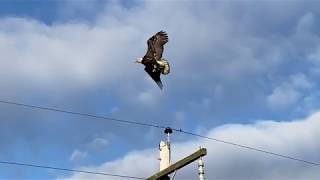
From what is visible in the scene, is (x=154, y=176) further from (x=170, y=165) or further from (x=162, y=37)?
(x=162, y=37)

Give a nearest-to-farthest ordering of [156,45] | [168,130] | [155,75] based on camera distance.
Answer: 1. [168,130]
2. [155,75]
3. [156,45]

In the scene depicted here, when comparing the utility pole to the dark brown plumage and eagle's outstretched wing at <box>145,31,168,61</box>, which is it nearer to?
the dark brown plumage

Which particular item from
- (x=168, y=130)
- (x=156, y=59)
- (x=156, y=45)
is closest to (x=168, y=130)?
(x=168, y=130)

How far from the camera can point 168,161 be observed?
15.1 m

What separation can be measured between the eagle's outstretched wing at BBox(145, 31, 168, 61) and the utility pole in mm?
1965

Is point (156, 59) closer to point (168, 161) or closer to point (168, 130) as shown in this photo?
point (168, 130)

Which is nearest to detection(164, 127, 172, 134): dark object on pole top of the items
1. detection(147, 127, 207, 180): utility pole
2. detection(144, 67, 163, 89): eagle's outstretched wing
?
detection(147, 127, 207, 180): utility pole

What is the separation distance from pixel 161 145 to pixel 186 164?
885mm

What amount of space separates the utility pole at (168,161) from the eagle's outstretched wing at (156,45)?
1965 millimetres

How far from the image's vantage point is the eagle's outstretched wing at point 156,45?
53.5 feet

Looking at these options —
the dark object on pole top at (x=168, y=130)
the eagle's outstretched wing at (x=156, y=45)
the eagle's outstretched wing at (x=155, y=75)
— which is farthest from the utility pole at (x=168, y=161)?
the eagle's outstretched wing at (x=156, y=45)

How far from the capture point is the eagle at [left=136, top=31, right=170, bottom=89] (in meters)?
16.1

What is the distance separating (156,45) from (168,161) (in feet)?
9.90

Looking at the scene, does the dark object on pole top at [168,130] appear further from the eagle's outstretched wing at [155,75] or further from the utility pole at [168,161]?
the eagle's outstretched wing at [155,75]
